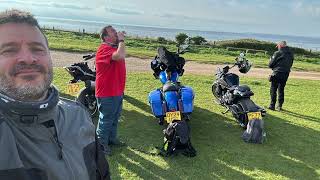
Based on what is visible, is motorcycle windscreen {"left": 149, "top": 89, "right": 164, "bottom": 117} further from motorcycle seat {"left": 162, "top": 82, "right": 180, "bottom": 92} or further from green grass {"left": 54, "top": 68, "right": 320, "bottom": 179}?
green grass {"left": 54, "top": 68, "right": 320, "bottom": 179}

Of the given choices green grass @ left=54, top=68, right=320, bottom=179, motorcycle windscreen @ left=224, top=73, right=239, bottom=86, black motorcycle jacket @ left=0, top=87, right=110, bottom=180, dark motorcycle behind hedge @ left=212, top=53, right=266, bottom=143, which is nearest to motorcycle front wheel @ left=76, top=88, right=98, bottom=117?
green grass @ left=54, top=68, right=320, bottom=179

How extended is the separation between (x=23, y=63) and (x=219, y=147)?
5.79 m

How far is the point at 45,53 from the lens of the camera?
Answer: 230 centimetres

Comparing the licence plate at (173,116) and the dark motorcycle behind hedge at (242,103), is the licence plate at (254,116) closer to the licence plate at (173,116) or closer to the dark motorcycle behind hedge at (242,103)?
the dark motorcycle behind hedge at (242,103)

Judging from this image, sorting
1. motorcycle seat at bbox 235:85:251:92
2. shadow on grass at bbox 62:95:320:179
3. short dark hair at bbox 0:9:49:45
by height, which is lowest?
shadow on grass at bbox 62:95:320:179

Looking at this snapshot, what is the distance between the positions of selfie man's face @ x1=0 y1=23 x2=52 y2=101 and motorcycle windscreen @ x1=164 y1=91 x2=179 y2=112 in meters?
5.64

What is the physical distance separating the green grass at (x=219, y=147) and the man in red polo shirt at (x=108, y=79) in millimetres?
533

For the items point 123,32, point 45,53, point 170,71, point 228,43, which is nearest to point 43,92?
point 45,53

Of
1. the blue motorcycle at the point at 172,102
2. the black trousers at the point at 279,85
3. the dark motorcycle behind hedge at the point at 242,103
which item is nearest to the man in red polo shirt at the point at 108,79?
the blue motorcycle at the point at 172,102

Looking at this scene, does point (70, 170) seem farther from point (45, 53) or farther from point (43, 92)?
point (45, 53)

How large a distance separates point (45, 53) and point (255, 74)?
1664cm

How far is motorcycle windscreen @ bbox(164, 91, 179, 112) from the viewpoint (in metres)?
7.88

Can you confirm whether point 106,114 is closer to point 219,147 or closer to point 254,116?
point 219,147

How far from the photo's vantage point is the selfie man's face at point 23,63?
84.4 inches
